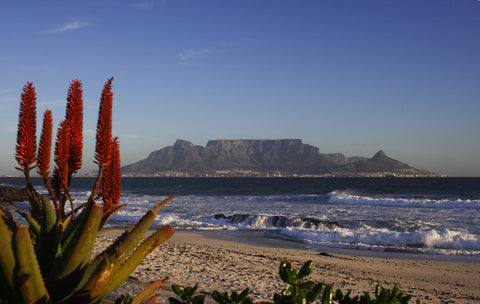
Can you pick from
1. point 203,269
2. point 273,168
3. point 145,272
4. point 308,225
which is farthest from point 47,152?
point 273,168

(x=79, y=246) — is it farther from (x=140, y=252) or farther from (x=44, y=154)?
(x=44, y=154)

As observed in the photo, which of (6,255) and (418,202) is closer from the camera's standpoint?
(6,255)

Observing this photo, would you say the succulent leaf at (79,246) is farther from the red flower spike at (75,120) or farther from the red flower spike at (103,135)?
the red flower spike at (75,120)

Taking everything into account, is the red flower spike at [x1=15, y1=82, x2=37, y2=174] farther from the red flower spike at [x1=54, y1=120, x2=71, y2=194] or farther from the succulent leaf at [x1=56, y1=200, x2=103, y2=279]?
the succulent leaf at [x1=56, y1=200, x2=103, y2=279]

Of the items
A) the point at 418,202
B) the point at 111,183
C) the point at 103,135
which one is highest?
the point at 103,135

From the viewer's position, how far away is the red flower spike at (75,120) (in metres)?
2.76

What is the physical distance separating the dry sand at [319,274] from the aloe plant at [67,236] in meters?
2.76

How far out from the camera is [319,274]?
8875 mm

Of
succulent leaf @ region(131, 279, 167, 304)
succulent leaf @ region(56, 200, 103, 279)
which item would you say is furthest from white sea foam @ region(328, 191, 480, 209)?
succulent leaf @ region(56, 200, 103, 279)

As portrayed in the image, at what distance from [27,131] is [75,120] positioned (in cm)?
30

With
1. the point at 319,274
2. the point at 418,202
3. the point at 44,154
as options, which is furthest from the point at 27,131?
the point at 418,202

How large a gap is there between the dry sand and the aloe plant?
9.04ft

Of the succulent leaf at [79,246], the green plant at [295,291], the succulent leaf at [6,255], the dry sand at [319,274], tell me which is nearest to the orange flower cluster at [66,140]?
the succulent leaf at [79,246]

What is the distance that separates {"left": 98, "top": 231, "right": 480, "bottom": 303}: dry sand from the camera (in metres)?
6.91
